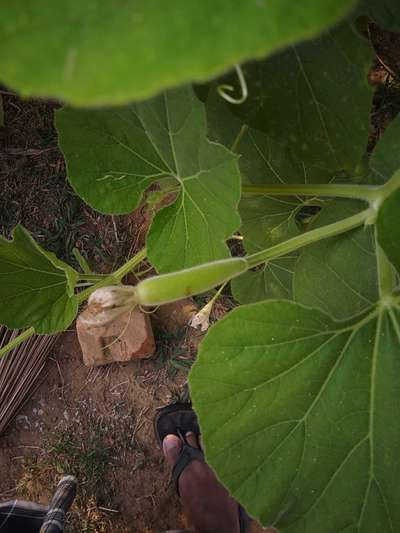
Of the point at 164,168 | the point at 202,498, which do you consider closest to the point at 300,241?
the point at 164,168

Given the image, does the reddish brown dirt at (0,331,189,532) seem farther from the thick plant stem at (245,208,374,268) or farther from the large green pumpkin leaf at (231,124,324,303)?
the thick plant stem at (245,208,374,268)

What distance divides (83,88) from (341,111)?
1.78ft

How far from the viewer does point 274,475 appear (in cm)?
83

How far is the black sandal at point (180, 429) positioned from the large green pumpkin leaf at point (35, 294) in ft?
3.35

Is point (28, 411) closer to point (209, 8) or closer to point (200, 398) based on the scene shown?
point (200, 398)

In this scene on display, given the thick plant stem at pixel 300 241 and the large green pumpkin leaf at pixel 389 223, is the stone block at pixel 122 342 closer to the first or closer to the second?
the thick plant stem at pixel 300 241

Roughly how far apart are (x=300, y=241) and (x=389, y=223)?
0.42 ft

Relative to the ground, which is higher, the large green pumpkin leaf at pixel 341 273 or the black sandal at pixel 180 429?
the large green pumpkin leaf at pixel 341 273

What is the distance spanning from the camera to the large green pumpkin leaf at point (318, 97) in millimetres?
731

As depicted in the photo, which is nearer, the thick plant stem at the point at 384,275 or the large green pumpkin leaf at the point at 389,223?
the large green pumpkin leaf at the point at 389,223

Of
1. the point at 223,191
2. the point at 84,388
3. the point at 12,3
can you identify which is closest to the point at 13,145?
the point at 84,388

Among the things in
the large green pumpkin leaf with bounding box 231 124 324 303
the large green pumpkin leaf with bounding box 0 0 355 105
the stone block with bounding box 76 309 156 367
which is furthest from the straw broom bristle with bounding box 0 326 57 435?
the large green pumpkin leaf with bounding box 0 0 355 105

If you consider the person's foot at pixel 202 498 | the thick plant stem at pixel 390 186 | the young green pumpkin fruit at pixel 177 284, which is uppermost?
the thick plant stem at pixel 390 186

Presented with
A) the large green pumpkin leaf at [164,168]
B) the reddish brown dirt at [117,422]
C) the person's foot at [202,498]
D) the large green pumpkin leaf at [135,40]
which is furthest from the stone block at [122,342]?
the large green pumpkin leaf at [135,40]
